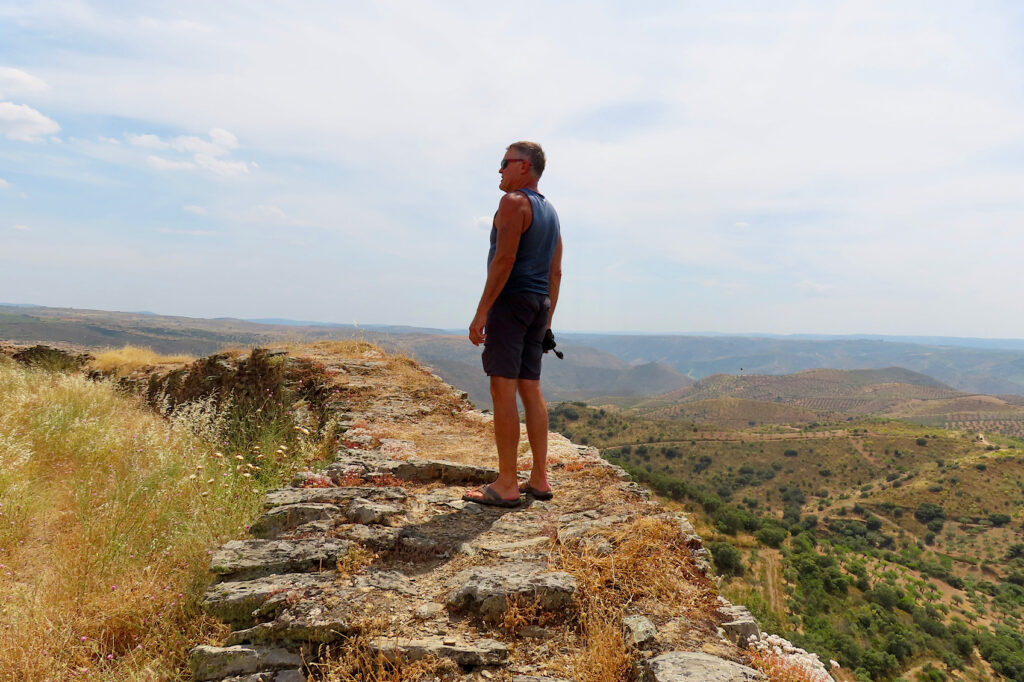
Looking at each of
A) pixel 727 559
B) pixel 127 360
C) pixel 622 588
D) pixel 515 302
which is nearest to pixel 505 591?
pixel 622 588

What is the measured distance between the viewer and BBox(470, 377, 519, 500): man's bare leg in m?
3.68

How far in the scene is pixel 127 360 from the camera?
482 inches

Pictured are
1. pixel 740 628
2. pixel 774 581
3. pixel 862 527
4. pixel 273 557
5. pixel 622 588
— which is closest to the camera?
pixel 740 628

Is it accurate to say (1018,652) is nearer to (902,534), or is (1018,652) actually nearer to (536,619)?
(902,534)

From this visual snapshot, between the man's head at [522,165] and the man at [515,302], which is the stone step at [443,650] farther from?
the man's head at [522,165]

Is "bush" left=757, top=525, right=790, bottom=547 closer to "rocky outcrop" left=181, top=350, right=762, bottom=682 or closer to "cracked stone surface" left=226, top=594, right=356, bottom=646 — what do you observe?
"rocky outcrop" left=181, top=350, right=762, bottom=682

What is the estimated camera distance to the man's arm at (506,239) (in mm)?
3523

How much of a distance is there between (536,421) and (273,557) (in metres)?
2.00

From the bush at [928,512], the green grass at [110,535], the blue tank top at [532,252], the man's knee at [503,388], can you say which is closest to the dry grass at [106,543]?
the green grass at [110,535]

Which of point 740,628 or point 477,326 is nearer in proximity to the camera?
point 740,628

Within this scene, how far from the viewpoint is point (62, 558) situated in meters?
3.17

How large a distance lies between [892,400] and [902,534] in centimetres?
16776

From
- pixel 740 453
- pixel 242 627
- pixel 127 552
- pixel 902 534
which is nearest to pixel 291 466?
pixel 127 552

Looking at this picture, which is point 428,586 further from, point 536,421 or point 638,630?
point 536,421
